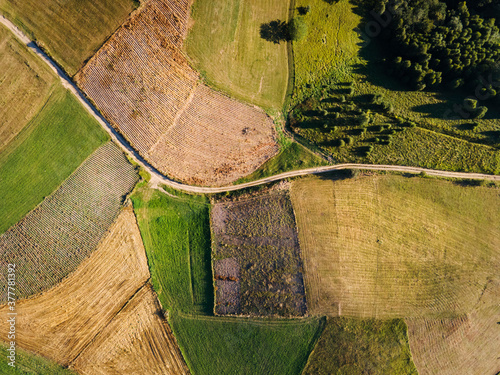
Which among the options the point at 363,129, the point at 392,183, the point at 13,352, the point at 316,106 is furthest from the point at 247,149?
the point at 13,352

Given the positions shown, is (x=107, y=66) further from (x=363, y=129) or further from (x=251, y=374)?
(x=251, y=374)

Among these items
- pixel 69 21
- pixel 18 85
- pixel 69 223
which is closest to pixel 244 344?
pixel 69 223

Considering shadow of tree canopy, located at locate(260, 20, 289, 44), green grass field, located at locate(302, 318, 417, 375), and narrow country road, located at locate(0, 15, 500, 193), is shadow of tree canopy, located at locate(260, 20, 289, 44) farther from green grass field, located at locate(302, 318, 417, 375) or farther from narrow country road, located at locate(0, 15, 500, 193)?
green grass field, located at locate(302, 318, 417, 375)

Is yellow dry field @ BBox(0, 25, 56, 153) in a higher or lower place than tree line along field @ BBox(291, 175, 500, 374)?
higher

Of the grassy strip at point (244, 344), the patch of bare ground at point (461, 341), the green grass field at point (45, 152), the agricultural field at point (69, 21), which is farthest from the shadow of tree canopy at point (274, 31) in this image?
the patch of bare ground at point (461, 341)

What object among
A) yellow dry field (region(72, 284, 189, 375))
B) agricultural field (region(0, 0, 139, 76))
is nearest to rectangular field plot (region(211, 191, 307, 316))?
yellow dry field (region(72, 284, 189, 375))
